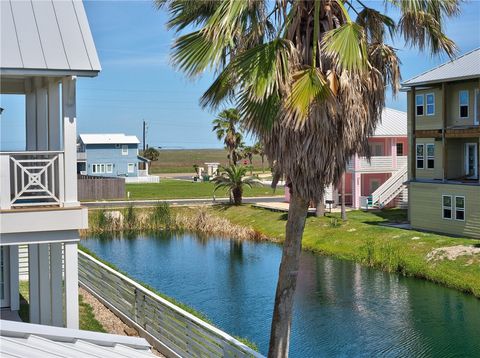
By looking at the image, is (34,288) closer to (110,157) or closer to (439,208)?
(439,208)

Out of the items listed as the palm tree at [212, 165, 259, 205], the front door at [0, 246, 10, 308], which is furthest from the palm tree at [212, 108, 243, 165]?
the front door at [0, 246, 10, 308]

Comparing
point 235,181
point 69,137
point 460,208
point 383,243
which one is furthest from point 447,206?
point 69,137

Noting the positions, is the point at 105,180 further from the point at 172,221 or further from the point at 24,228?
the point at 24,228

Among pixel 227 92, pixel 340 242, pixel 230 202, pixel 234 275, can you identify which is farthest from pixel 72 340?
pixel 230 202

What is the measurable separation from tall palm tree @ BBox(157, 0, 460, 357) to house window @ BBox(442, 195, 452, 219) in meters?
25.3

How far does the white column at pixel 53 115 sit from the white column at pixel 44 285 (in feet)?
6.38

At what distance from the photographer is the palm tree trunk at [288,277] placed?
11.5 metres

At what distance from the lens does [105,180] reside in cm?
5891

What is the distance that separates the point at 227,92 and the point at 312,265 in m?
22.6

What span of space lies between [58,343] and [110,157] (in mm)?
78506

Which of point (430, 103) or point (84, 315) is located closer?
point (84, 315)

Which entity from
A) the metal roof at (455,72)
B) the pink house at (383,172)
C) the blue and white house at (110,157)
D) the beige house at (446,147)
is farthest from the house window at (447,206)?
the blue and white house at (110,157)

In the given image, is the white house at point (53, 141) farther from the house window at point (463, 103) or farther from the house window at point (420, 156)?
the house window at point (420, 156)

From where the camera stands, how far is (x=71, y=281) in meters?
11.3
